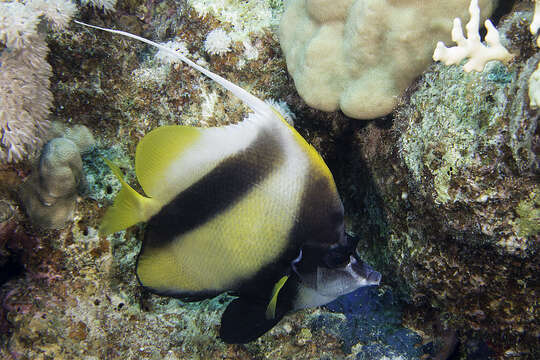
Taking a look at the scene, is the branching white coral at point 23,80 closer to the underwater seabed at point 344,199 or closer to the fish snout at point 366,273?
the underwater seabed at point 344,199

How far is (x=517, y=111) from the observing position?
4.33 ft

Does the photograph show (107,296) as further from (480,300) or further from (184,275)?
(480,300)

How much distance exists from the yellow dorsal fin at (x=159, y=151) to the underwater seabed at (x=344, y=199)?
911 millimetres

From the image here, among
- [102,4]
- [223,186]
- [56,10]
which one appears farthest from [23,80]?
[223,186]

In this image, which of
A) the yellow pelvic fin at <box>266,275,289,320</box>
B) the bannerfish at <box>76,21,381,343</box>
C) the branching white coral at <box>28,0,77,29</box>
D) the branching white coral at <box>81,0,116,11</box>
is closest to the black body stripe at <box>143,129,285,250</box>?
the bannerfish at <box>76,21,381,343</box>

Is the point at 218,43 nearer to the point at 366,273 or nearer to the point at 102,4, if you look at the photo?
the point at 102,4

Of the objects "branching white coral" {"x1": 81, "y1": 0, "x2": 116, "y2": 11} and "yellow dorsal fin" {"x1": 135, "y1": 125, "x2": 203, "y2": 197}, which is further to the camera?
"branching white coral" {"x1": 81, "y1": 0, "x2": 116, "y2": 11}

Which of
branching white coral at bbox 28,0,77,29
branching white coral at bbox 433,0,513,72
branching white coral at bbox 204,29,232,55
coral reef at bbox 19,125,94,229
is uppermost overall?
branching white coral at bbox 433,0,513,72

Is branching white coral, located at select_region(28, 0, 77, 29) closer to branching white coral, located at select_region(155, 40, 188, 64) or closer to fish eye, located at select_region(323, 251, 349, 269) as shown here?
branching white coral, located at select_region(155, 40, 188, 64)

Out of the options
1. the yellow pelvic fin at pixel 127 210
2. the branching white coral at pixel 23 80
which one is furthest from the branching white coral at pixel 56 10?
the yellow pelvic fin at pixel 127 210

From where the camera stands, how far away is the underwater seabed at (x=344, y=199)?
5.00 feet

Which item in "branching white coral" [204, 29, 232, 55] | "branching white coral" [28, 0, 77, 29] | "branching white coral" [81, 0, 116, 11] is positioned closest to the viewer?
"branching white coral" [28, 0, 77, 29]

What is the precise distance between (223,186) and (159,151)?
321 millimetres

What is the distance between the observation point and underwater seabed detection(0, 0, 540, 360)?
152cm
